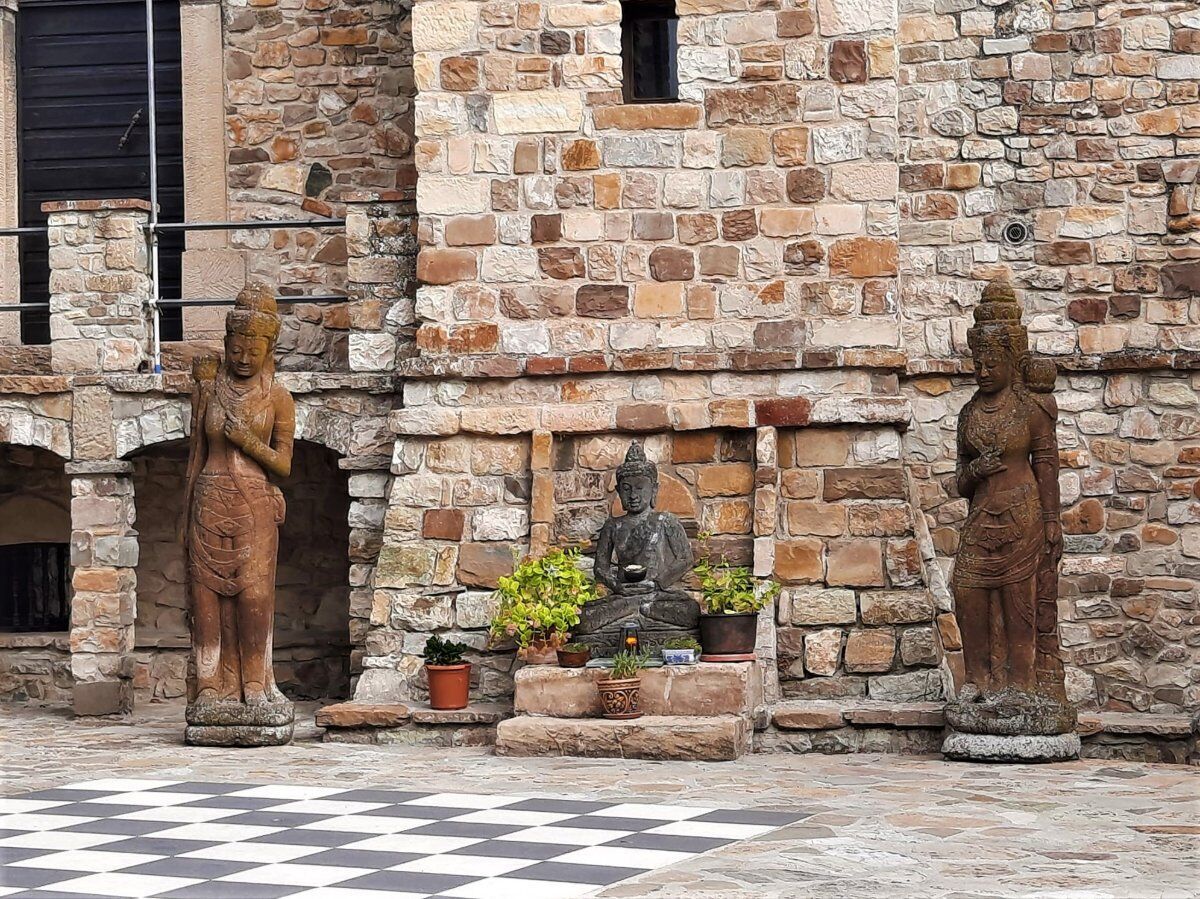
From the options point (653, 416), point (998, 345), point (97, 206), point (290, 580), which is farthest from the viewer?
point (290, 580)

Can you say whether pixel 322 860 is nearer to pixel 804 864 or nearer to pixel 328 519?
pixel 804 864

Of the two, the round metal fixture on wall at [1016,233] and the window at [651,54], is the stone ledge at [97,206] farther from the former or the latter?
the round metal fixture on wall at [1016,233]

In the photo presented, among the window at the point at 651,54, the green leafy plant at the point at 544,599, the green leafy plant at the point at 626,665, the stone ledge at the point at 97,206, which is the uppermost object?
the window at the point at 651,54

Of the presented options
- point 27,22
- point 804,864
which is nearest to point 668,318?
point 804,864

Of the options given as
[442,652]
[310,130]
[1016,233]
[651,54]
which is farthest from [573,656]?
[310,130]

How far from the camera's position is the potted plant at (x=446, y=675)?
866cm

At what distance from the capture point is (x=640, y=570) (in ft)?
27.3

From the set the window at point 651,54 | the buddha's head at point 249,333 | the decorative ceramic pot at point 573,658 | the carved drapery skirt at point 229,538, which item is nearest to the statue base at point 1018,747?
the decorative ceramic pot at point 573,658

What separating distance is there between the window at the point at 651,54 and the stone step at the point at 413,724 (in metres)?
3.37

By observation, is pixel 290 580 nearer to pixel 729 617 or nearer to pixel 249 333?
pixel 249 333

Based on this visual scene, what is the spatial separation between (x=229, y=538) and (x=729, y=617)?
237 cm

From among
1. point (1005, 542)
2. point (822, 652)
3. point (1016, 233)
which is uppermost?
point (1016, 233)

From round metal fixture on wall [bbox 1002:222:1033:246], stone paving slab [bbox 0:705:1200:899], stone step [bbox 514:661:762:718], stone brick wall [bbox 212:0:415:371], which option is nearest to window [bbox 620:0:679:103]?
stone brick wall [bbox 212:0:415:371]

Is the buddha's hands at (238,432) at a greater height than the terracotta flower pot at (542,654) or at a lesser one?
greater
